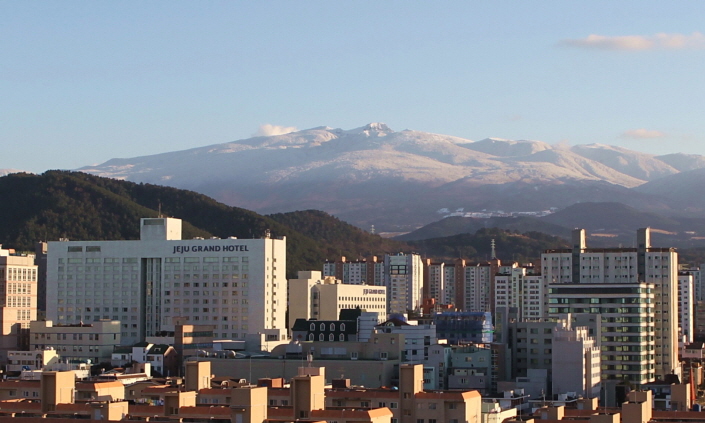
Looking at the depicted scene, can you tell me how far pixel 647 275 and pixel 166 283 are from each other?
141ft

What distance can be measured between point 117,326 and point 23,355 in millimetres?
11099

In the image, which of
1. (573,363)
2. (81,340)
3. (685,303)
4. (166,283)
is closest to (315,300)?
(166,283)

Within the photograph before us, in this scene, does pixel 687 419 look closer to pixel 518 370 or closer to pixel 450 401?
pixel 450 401

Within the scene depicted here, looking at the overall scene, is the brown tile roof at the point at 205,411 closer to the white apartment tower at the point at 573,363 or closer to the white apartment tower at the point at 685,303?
the white apartment tower at the point at 573,363

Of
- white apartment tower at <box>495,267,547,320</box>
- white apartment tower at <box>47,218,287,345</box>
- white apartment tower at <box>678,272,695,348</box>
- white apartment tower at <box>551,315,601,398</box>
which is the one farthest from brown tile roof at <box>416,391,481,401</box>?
white apartment tower at <box>495,267,547,320</box>

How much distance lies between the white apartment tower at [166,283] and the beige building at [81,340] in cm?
1012

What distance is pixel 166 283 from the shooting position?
413 ft

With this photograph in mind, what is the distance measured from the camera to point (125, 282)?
127 meters

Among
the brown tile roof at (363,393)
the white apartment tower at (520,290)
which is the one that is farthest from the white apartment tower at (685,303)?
the brown tile roof at (363,393)

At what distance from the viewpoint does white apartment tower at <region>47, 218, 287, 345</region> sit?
405 feet

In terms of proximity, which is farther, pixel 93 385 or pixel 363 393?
pixel 93 385

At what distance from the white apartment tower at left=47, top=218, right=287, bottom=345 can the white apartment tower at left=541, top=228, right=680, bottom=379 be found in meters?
25.7

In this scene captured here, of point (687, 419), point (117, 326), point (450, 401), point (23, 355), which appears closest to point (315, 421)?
point (450, 401)

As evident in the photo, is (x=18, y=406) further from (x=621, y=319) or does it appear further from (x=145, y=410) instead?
(x=621, y=319)
